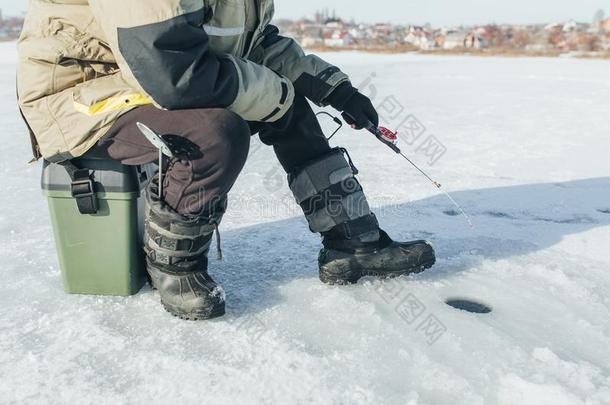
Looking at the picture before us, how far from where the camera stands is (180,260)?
145 cm

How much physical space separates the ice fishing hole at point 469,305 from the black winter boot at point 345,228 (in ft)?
0.50

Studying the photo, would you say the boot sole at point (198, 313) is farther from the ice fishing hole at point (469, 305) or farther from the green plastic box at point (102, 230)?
the ice fishing hole at point (469, 305)

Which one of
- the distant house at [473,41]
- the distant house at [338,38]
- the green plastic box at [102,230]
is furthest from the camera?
the distant house at [338,38]

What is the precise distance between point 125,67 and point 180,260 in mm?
493

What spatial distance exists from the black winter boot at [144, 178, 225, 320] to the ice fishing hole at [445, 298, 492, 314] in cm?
61

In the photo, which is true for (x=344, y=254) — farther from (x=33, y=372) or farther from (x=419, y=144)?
(x=419, y=144)

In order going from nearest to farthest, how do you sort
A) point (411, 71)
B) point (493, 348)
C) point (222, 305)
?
point (493, 348) → point (222, 305) → point (411, 71)

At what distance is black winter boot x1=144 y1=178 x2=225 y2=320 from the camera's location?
1398mm

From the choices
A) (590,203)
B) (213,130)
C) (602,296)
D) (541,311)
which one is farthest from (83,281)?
(590,203)

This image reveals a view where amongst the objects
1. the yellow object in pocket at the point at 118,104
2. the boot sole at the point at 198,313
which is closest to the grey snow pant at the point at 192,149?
the yellow object in pocket at the point at 118,104

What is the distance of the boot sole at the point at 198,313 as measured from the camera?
1.40m

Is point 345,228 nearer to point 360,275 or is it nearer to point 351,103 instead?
point 360,275

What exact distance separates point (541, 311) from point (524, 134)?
112 inches

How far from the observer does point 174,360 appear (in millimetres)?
1229
